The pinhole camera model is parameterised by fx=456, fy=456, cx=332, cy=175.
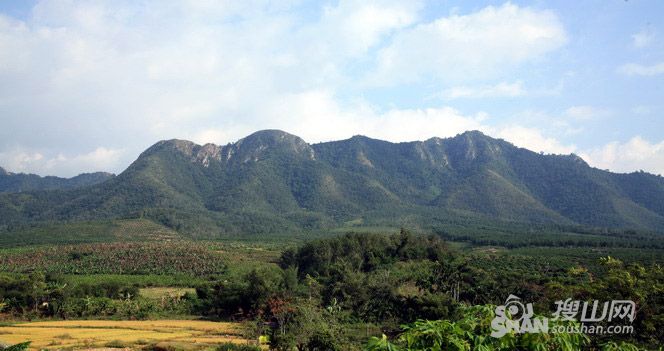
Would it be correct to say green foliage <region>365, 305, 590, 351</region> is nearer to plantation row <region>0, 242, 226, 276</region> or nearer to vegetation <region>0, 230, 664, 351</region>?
vegetation <region>0, 230, 664, 351</region>

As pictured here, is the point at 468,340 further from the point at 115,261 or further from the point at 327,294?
the point at 115,261

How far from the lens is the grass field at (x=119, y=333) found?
119ft

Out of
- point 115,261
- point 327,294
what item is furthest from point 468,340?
point 115,261

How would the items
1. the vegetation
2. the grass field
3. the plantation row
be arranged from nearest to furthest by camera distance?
the vegetation < the grass field < the plantation row

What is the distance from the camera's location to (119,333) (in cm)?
4197

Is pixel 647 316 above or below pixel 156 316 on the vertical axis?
above

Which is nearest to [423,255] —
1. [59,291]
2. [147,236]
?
[59,291]

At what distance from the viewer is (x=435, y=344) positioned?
5891 millimetres

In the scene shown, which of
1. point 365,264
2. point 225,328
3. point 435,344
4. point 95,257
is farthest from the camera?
point 95,257

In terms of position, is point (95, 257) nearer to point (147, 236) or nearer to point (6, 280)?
point (6, 280)

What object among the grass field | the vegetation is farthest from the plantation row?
the grass field

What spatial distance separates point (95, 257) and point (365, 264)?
185 ft

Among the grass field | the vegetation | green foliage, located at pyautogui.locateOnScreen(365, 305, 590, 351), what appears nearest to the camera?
green foliage, located at pyautogui.locateOnScreen(365, 305, 590, 351)

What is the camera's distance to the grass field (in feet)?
119
